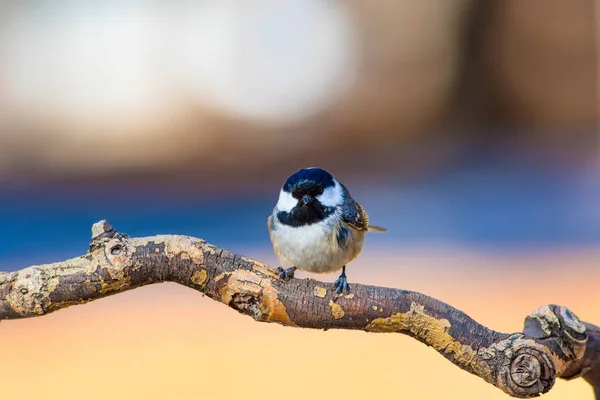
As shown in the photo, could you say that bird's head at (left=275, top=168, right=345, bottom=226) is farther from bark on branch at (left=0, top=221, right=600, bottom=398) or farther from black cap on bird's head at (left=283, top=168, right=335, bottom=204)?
bark on branch at (left=0, top=221, right=600, bottom=398)

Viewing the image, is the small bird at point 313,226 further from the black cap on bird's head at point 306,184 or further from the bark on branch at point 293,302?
the bark on branch at point 293,302

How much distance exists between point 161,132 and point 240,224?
1.45 m

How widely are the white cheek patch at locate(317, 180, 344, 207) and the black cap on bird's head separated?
0.06 ft

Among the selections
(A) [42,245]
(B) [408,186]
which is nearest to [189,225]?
(A) [42,245]

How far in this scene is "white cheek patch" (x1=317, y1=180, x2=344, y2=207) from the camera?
1798 mm

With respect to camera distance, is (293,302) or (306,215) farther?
(306,215)

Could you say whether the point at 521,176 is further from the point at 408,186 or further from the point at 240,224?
the point at 240,224

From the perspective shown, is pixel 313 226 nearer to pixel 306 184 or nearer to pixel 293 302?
pixel 306 184

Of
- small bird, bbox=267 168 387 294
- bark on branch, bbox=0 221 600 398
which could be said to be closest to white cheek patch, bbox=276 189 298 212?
small bird, bbox=267 168 387 294

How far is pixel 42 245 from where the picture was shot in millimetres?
4629

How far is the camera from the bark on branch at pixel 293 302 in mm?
1267

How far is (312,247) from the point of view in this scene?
1.75 metres

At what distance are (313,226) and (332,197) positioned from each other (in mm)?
111

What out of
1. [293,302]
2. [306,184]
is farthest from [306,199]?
[293,302]
